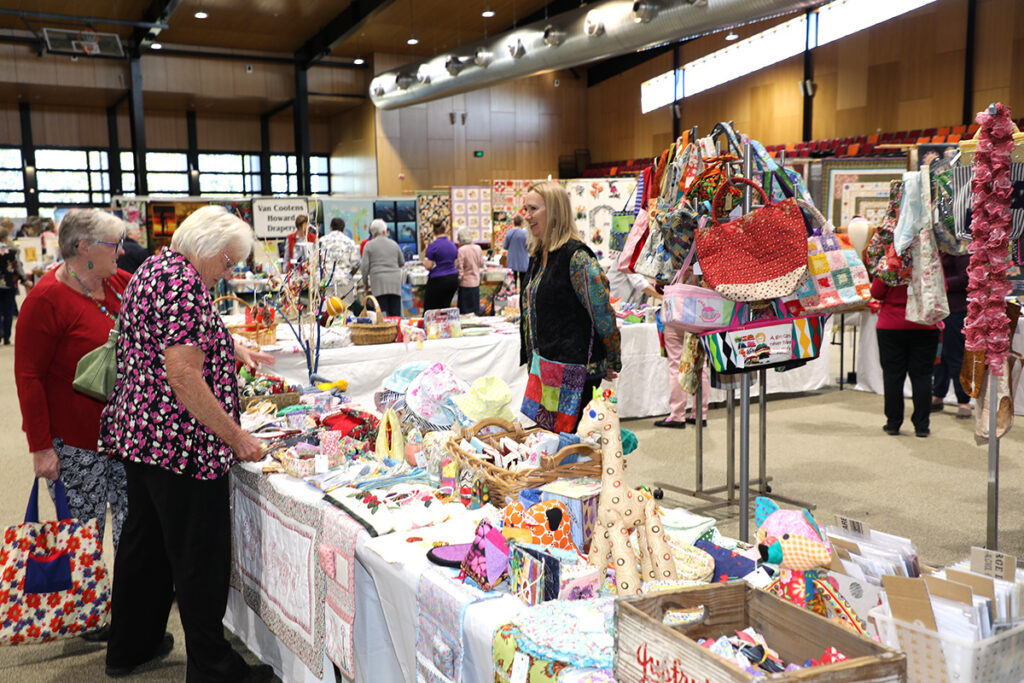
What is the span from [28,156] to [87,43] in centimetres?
593

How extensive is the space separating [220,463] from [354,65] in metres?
16.5

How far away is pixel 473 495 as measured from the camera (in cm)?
222

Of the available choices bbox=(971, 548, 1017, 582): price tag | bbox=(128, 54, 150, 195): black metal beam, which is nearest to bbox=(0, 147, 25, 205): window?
bbox=(128, 54, 150, 195): black metal beam

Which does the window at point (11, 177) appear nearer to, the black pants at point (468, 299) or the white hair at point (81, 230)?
the black pants at point (468, 299)

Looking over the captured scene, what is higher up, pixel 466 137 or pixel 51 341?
pixel 466 137

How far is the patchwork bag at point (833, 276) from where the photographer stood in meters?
2.87

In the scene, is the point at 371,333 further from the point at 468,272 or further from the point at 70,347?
the point at 468,272

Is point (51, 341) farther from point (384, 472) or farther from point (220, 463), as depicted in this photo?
point (384, 472)

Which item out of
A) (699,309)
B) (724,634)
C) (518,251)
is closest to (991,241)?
(699,309)

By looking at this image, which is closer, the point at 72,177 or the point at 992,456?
the point at 992,456

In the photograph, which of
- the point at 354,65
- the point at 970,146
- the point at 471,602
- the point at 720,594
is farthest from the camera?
the point at 354,65

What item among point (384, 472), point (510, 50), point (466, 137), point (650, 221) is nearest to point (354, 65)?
point (466, 137)

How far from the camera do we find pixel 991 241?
9.32ft

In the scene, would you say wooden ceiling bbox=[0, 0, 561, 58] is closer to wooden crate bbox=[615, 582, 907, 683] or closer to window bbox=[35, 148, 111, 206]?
window bbox=[35, 148, 111, 206]
